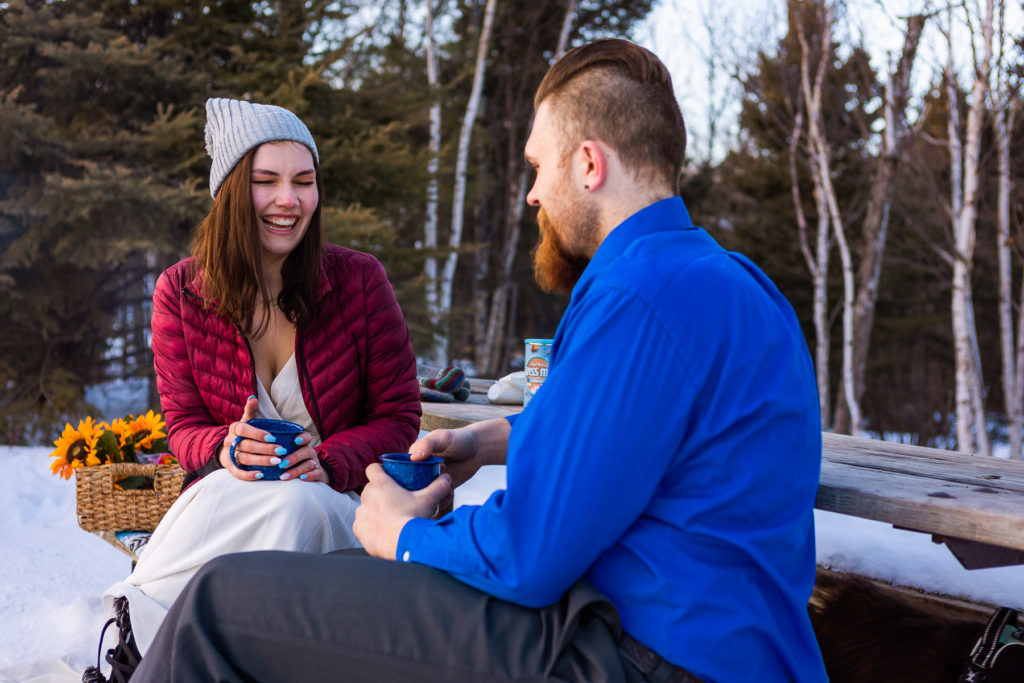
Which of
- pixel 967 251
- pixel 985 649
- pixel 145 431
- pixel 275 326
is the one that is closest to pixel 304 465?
pixel 275 326

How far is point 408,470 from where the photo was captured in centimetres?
149

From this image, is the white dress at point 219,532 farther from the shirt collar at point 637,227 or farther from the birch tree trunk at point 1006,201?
the birch tree trunk at point 1006,201

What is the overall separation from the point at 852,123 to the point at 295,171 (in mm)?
10867

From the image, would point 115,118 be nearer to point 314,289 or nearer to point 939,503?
point 314,289

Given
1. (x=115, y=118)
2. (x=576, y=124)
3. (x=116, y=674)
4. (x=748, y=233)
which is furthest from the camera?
(x=748, y=233)

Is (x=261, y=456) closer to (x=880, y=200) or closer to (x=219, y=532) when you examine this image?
(x=219, y=532)

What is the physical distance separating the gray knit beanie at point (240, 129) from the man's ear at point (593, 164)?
4.01 feet

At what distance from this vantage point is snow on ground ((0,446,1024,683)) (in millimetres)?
2275

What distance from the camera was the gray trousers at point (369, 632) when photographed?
1116 millimetres

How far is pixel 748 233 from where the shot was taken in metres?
13.4

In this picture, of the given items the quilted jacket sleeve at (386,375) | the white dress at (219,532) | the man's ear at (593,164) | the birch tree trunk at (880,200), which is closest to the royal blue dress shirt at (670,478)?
the man's ear at (593,164)

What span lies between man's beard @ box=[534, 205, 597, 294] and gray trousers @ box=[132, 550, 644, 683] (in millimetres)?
625

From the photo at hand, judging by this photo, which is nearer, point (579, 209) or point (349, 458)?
point (579, 209)

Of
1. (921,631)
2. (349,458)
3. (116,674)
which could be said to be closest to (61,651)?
(116,674)
